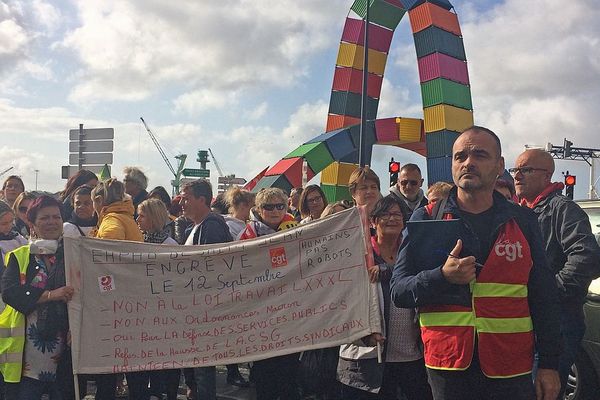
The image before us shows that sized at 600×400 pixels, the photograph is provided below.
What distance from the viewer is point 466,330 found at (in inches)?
94.8

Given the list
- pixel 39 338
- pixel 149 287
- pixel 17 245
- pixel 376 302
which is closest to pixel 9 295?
pixel 39 338

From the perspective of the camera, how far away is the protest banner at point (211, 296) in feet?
12.5

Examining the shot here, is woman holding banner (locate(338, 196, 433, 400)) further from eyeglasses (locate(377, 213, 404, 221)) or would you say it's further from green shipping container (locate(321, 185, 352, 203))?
green shipping container (locate(321, 185, 352, 203))

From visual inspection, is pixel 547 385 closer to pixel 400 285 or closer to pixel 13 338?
pixel 400 285

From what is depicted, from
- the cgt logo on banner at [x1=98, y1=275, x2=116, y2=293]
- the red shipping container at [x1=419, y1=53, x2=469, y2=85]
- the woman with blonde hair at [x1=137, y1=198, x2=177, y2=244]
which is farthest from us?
the red shipping container at [x1=419, y1=53, x2=469, y2=85]

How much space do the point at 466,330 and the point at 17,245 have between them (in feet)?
12.5

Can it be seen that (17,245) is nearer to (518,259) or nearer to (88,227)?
(88,227)

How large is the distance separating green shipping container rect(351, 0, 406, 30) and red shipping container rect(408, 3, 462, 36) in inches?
94.8

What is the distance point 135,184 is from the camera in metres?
6.50

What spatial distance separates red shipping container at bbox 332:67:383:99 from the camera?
61.7 ft

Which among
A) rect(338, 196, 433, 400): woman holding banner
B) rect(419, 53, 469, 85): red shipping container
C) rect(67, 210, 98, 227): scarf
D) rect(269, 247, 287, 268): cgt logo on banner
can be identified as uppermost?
rect(419, 53, 469, 85): red shipping container

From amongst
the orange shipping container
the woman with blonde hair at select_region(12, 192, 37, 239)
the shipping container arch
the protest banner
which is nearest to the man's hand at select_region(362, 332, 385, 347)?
the protest banner

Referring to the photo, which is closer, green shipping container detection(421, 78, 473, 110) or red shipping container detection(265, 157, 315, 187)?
green shipping container detection(421, 78, 473, 110)

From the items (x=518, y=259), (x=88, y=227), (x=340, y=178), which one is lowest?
(x=518, y=259)
